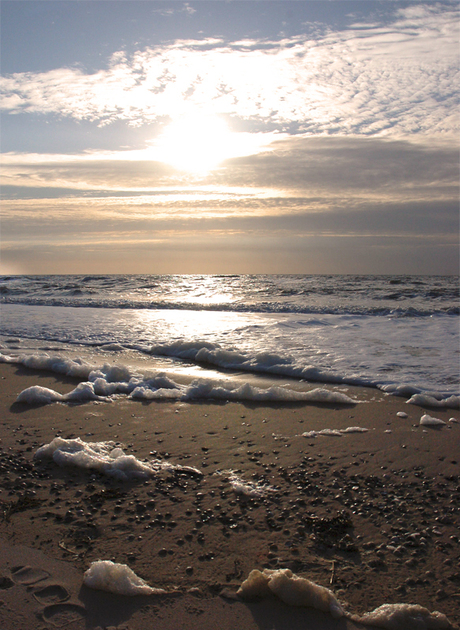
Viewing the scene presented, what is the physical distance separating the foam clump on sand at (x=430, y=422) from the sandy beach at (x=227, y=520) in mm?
69

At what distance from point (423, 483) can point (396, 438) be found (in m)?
0.85

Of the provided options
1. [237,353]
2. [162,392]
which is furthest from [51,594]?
[237,353]

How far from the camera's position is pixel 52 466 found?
134 inches

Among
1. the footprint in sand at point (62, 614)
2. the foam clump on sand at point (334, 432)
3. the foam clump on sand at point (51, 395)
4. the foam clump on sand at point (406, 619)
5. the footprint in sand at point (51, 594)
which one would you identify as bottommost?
the foam clump on sand at point (406, 619)

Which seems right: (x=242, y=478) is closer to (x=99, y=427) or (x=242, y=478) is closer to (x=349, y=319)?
(x=99, y=427)

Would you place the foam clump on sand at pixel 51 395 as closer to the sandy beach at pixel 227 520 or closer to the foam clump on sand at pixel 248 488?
the sandy beach at pixel 227 520

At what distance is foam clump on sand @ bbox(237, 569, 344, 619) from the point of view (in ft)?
6.79

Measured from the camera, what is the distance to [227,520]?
108 inches

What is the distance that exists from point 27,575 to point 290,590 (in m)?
1.36

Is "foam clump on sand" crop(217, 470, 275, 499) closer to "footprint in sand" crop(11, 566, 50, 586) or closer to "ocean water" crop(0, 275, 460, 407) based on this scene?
"footprint in sand" crop(11, 566, 50, 586)

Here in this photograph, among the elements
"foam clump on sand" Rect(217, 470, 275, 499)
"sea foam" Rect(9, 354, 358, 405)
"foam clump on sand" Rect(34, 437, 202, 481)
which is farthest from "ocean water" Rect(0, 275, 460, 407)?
"foam clump on sand" Rect(217, 470, 275, 499)

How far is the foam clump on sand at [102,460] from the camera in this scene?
3287mm

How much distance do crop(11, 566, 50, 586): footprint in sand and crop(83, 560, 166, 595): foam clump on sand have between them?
0.75ft

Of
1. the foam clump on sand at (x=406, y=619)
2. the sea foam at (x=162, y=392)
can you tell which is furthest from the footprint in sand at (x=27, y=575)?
the sea foam at (x=162, y=392)
